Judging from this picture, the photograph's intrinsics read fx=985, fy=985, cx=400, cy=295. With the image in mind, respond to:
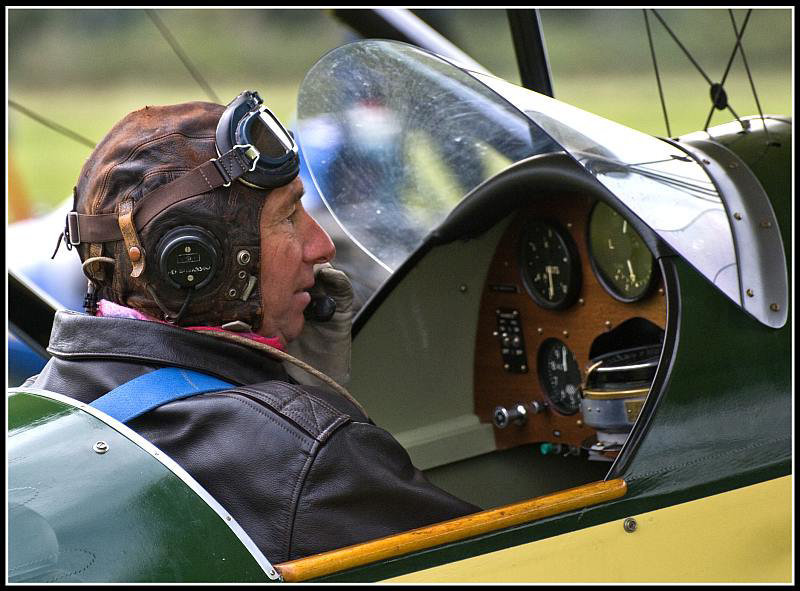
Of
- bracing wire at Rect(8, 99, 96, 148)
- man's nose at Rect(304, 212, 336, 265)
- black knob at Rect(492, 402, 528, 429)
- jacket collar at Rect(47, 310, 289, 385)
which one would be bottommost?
black knob at Rect(492, 402, 528, 429)

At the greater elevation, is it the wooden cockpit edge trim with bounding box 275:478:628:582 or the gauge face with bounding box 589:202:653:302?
the gauge face with bounding box 589:202:653:302

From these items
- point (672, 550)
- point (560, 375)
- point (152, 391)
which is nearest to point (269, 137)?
point (152, 391)

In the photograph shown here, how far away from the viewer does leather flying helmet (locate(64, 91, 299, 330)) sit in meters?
1.63

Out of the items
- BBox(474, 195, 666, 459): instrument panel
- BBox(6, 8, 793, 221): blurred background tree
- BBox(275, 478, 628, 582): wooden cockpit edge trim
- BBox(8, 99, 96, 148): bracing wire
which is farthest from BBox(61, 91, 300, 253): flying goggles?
BBox(6, 8, 793, 221): blurred background tree

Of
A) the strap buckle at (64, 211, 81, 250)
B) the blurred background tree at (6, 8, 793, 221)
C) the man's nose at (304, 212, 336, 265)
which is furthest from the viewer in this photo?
the blurred background tree at (6, 8, 793, 221)

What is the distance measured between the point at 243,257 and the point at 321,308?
0.34m

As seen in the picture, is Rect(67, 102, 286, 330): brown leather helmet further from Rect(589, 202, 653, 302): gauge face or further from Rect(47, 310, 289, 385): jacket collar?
Rect(589, 202, 653, 302): gauge face

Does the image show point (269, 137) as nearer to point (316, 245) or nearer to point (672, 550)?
point (316, 245)

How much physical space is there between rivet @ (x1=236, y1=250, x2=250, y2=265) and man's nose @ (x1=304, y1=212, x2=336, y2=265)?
5.4 inches

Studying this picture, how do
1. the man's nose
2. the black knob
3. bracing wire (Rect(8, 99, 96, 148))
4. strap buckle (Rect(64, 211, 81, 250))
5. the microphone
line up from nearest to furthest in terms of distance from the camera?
strap buckle (Rect(64, 211, 81, 250)), the man's nose, the microphone, the black knob, bracing wire (Rect(8, 99, 96, 148))

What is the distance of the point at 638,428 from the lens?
5.59 ft

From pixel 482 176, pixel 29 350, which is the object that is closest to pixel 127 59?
pixel 29 350

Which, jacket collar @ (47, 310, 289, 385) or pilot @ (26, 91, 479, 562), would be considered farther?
jacket collar @ (47, 310, 289, 385)

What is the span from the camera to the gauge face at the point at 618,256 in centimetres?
221
